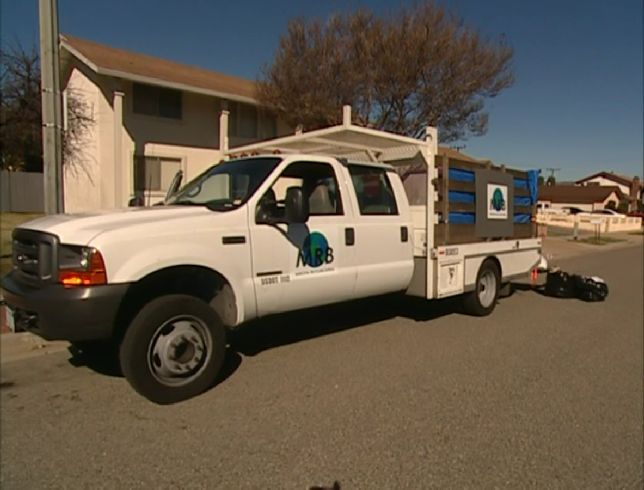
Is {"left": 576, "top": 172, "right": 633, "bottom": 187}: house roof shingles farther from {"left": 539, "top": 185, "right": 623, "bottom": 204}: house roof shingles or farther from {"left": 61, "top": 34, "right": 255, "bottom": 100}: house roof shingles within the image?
{"left": 61, "top": 34, "right": 255, "bottom": 100}: house roof shingles

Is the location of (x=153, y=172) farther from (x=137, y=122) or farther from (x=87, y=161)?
(x=87, y=161)

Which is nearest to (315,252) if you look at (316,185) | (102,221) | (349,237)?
(349,237)

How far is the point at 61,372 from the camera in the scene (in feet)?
16.7

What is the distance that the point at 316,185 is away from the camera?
588 cm

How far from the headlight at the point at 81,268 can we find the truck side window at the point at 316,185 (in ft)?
6.60

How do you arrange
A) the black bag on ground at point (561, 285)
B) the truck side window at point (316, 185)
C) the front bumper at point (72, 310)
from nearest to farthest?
the front bumper at point (72, 310), the truck side window at point (316, 185), the black bag on ground at point (561, 285)

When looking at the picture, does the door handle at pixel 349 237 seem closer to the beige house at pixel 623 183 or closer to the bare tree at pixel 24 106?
the bare tree at pixel 24 106

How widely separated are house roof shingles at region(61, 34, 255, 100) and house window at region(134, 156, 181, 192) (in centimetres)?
257

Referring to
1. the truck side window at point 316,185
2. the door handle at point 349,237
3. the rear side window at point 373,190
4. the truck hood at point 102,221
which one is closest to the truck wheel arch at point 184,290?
the truck hood at point 102,221

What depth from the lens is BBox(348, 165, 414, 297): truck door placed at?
5938 millimetres

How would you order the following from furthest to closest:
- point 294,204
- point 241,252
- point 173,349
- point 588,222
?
point 588,222
point 294,204
point 241,252
point 173,349

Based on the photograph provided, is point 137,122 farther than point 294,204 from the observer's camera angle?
Yes

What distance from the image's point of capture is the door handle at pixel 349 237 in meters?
5.71

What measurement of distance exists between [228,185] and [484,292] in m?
4.35
